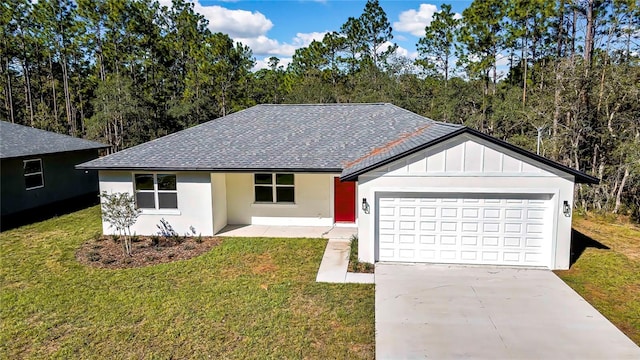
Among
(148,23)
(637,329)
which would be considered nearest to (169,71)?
(148,23)

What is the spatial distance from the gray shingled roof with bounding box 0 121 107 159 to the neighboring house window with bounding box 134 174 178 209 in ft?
21.5

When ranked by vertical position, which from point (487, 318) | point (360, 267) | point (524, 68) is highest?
point (524, 68)

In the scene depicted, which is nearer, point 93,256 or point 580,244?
point 93,256

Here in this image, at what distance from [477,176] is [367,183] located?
2847mm

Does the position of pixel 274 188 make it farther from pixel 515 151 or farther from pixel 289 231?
pixel 515 151

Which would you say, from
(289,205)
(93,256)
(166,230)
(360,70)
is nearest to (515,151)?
(289,205)

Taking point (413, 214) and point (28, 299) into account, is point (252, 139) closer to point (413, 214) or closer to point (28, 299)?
point (413, 214)

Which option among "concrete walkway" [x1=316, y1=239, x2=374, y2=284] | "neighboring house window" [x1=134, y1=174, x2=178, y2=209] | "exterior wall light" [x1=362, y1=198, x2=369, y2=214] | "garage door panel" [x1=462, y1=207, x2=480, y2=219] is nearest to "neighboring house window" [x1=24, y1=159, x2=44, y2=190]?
"neighboring house window" [x1=134, y1=174, x2=178, y2=209]

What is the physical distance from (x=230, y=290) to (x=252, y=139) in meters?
7.55

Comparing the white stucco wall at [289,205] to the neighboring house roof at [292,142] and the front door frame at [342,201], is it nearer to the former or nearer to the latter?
the front door frame at [342,201]

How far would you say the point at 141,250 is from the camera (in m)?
12.0

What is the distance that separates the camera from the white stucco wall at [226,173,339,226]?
14508 millimetres

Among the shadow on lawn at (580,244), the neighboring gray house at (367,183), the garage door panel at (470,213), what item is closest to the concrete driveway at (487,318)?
the neighboring gray house at (367,183)

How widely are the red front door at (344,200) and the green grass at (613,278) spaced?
6.96 meters
